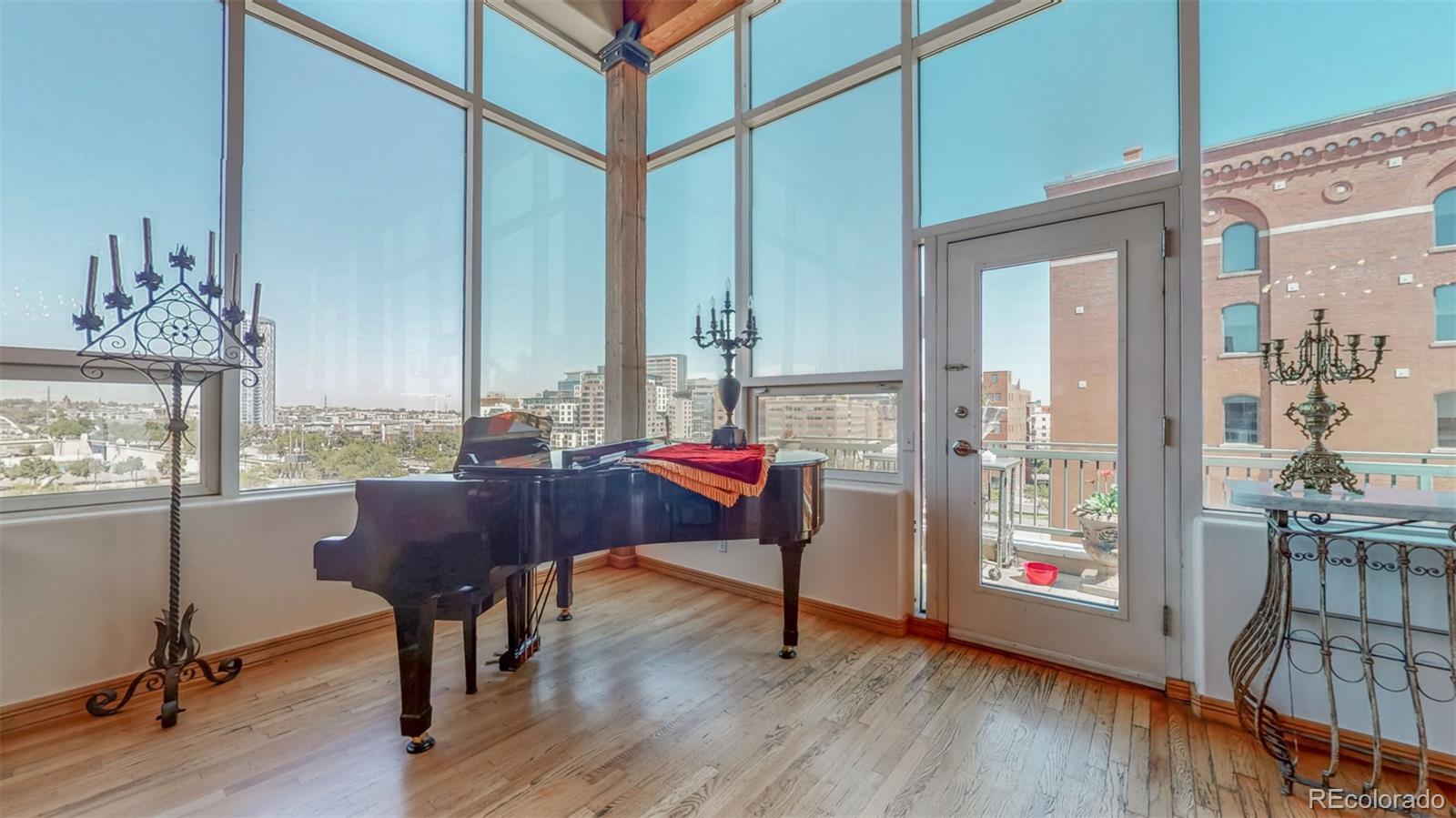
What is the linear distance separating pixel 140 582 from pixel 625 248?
2.90 metres

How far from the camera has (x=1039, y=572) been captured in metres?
2.48

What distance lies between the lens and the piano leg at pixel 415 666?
1738 mm

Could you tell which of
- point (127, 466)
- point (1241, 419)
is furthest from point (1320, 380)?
point (127, 466)

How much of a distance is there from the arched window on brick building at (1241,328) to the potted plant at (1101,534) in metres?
0.65

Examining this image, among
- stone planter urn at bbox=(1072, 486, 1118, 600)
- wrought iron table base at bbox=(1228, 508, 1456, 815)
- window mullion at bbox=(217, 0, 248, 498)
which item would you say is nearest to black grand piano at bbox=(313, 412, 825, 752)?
window mullion at bbox=(217, 0, 248, 498)

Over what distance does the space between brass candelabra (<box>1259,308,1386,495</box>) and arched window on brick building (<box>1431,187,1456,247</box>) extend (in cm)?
34

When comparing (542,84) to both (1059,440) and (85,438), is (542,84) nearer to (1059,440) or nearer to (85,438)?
(85,438)

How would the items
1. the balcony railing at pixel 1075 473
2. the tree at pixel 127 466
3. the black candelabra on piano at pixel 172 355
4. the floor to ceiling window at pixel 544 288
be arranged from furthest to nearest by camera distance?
the floor to ceiling window at pixel 544 288
the tree at pixel 127 466
the black candelabra on piano at pixel 172 355
the balcony railing at pixel 1075 473

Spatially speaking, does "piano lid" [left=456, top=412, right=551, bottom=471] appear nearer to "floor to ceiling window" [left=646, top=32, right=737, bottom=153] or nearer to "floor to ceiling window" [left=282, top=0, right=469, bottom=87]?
A: "floor to ceiling window" [left=282, top=0, right=469, bottom=87]

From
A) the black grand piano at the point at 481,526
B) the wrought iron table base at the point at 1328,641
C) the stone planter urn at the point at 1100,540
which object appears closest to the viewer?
the wrought iron table base at the point at 1328,641

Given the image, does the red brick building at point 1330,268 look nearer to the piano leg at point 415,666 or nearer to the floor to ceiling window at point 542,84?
the piano leg at point 415,666

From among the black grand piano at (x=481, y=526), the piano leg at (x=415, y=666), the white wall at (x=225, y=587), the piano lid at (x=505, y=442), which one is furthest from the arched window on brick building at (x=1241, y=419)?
the piano leg at (x=415, y=666)

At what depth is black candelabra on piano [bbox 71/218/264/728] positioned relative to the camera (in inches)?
75.7

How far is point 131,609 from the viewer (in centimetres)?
207
